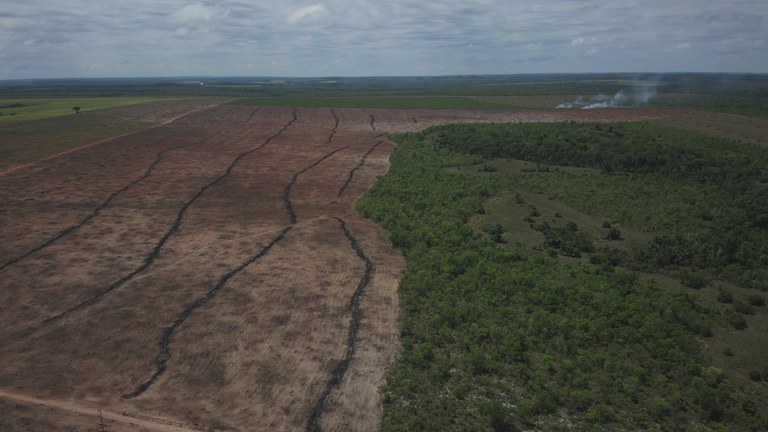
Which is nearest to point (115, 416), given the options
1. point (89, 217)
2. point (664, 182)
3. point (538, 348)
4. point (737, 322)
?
point (538, 348)

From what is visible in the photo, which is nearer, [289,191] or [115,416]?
[115,416]

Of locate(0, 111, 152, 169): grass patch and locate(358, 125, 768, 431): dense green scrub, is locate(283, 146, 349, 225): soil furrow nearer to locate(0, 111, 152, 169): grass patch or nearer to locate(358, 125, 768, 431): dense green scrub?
locate(358, 125, 768, 431): dense green scrub

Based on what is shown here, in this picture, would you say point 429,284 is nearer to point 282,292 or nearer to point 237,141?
point 282,292

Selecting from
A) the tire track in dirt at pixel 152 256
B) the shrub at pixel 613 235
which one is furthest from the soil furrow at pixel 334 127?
the shrub at pixel 613 235

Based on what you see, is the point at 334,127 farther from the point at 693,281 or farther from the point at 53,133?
the point at 693,281

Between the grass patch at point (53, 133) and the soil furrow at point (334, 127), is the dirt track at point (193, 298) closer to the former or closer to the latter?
the grass patch at point (53, 133)

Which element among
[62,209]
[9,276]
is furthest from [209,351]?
[62,209]
